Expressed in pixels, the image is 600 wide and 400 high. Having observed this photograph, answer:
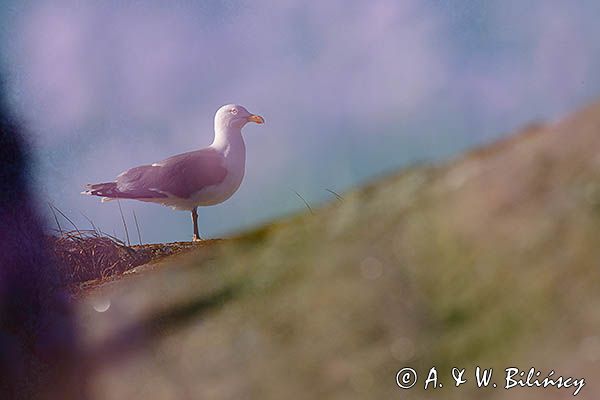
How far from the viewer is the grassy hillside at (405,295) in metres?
1.93

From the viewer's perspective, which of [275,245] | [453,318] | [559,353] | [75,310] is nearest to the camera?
[559,353]

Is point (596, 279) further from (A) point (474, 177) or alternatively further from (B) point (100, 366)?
(B) point (100, 366)

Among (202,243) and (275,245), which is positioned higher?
(202,243)

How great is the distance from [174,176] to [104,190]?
13.6 inches

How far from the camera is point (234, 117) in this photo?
3.72 m

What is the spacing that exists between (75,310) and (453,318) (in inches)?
50.3

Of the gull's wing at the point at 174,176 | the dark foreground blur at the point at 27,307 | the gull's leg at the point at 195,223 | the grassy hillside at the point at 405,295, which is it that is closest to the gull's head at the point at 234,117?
the gull's wing at the point at 174,176

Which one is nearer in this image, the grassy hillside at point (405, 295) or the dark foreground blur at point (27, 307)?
the grassy hillside at point (405, 295)

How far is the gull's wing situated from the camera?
3713 millimetres

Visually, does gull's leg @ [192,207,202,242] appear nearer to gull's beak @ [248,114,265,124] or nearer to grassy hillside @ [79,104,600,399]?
gull's beak @ [248,114,265,124]

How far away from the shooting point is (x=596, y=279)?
6.16 ft

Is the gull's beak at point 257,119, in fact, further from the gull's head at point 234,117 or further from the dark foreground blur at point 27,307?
the dark foreground blur at point 27,307

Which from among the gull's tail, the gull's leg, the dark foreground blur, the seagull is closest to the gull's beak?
the seagull

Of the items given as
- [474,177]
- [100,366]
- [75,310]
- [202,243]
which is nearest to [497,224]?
[474,177]
